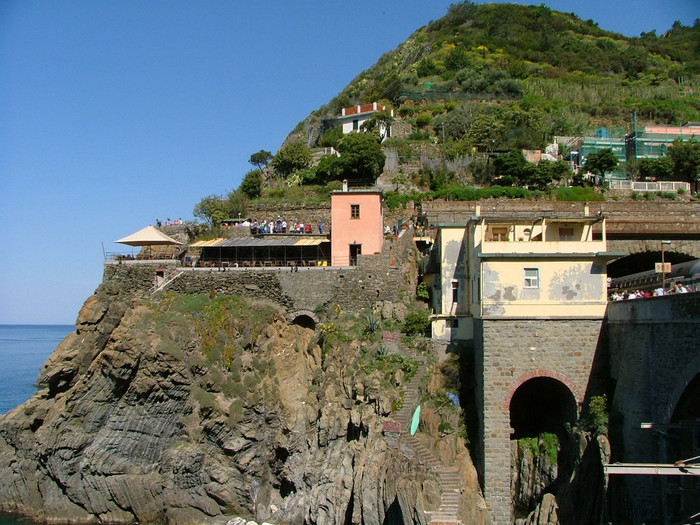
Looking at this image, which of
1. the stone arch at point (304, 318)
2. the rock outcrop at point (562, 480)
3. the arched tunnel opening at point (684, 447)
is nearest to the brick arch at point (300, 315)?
the stone arch at point (304, 318)

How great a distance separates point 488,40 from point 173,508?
6340 cm

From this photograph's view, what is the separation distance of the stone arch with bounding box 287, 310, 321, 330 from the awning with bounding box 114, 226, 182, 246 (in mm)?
9277

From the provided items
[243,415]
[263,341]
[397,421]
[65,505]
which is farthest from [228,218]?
[397,421]

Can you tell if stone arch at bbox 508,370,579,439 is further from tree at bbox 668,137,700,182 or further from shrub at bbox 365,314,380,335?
tree at bbox 668,137,700,182

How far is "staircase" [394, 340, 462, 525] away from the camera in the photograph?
20.8 meters

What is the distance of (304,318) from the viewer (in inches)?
1303

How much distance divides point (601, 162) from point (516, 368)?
25.8 metres

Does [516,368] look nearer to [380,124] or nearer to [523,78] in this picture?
[380,124]

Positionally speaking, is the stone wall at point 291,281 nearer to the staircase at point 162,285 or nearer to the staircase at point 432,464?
the staircase at point 162,285

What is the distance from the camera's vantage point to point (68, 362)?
30734 mm

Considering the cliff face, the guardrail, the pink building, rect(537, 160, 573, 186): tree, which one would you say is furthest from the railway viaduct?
the guardrail

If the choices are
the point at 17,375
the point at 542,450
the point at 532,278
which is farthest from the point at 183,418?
the point at 17,375

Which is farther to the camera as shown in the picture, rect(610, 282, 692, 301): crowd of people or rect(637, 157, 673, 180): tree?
rect(637, 157, 673, 180): tree

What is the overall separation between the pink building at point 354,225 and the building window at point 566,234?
10223mm
